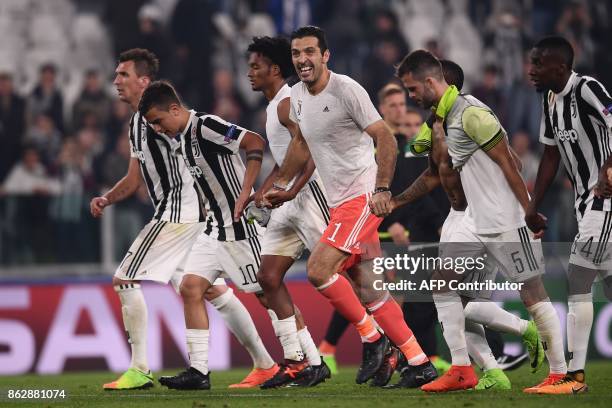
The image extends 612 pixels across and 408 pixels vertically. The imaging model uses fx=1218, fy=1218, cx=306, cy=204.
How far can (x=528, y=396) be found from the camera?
7168 mm

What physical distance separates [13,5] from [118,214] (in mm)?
5584

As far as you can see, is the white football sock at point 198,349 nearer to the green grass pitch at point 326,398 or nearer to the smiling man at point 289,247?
the green grass pitch at point 326,398

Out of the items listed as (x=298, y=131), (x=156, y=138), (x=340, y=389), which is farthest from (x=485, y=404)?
(x=156, y=138)

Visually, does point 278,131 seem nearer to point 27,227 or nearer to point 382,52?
point 27,227

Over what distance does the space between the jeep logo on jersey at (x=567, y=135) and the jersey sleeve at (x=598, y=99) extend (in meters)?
0.22

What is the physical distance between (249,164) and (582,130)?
222 cm

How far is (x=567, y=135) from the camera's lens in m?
7.43

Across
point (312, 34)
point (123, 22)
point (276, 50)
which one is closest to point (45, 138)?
point (123, 22)

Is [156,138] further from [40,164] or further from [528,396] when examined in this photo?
[40,164]

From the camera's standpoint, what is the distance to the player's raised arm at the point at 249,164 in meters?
8.09

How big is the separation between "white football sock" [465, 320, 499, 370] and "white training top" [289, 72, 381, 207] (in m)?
1.17

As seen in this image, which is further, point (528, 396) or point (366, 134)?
point (366, 134)

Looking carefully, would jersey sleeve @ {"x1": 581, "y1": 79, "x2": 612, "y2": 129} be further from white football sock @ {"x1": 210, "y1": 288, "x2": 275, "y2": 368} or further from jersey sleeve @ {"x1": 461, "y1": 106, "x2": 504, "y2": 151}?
white football sock @ {"x1": 210, "y1": 288, "x2": 275, "y2": 368}

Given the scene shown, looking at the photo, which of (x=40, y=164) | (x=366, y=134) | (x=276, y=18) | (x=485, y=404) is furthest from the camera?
(x=276, y=18)
